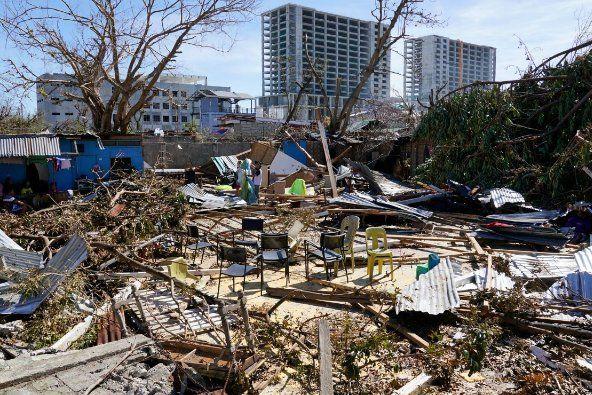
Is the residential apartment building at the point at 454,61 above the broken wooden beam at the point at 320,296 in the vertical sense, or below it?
above

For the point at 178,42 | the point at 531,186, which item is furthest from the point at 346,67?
the point at 531,186

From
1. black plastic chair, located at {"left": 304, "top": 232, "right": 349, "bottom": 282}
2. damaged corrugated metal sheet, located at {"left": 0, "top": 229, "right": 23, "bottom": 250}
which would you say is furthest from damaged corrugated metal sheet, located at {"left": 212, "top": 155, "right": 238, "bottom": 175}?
damaged corrugated metal sheet, located at {"left": 0, "top": 229, "right": 23, "bottom": 250}

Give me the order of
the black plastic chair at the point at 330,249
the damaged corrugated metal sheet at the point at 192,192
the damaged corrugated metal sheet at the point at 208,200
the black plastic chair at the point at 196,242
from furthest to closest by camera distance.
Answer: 1. the damaged corrugated metal sheet at the point at 192,192
2. the damaged corrugated metal sheet at the point at 208,200
3. the black plastic chair at the point at 196,242
4. the black plastic chair at the point at 330,249

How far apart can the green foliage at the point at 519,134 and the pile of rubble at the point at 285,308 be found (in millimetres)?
2503

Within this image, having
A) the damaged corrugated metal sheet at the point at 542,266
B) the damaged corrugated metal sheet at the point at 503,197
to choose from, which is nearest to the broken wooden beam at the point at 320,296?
the damaged corrugated metal sheet at the point at 542,266

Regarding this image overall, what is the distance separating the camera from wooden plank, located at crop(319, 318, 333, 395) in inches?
152

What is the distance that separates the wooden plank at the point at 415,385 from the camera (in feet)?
14.4

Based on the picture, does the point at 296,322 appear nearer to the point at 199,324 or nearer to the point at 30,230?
the point at 199,324

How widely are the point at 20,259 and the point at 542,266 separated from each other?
25.9 ft

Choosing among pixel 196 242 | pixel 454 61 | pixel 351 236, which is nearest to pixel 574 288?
pixel 351 236

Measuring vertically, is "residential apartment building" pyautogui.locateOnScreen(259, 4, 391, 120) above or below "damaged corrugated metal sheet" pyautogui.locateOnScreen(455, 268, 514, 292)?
above

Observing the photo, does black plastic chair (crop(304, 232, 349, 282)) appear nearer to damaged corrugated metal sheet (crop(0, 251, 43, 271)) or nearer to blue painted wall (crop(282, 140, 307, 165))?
damaged corrugated metal sheet (crop(0, 251, 43, 271))

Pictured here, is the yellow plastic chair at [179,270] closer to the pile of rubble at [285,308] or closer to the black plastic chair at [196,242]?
the pile of rubble at [285,308]

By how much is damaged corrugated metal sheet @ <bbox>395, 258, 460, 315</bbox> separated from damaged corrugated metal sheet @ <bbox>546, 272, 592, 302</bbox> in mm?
1327
